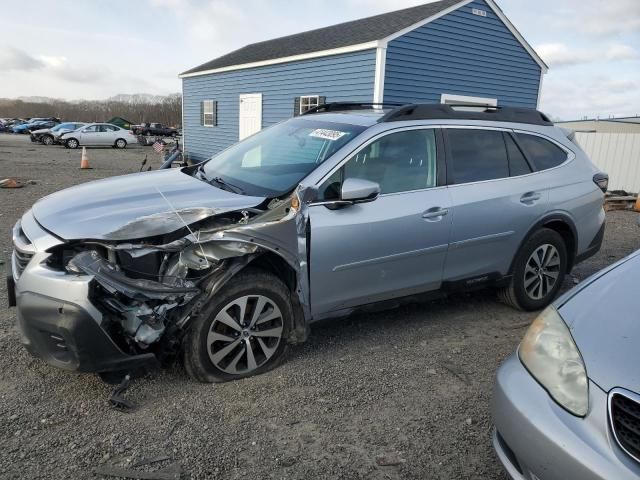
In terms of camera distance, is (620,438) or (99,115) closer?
(620,438)

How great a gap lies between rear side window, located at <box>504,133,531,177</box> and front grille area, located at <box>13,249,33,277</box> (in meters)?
3.70

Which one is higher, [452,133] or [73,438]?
[452,133]

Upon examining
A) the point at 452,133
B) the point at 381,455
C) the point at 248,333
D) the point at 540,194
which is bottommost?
the point at 381,455

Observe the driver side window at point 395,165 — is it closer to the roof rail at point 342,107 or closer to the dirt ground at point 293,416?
the roof rail at point 342,107

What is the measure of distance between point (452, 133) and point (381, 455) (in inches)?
101

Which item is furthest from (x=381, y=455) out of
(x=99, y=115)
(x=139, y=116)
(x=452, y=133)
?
(x=99, y=115)

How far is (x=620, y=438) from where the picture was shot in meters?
1.66

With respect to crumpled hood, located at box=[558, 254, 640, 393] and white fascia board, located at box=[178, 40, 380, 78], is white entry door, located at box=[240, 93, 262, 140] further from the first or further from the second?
crumpled hood, located at box=[558, 254, 640, 393]

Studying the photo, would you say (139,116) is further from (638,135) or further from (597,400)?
(597,400)

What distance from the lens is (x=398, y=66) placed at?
12.0 meters

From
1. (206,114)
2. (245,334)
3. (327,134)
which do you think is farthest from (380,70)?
(245,334)

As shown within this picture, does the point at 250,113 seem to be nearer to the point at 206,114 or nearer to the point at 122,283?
the point at 206,114

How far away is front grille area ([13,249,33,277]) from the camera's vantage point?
9.34 feet

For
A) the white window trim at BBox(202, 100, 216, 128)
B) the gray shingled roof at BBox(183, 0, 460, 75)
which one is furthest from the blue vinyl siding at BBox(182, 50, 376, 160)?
the gray shingled roof at BBox(183, 0, 460, 75)
